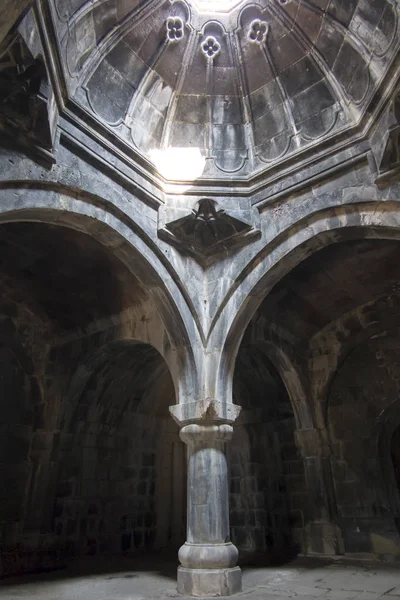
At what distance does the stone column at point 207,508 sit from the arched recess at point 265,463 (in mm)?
2228

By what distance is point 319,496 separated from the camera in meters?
6.91

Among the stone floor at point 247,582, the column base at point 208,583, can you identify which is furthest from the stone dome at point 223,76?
the stone floor at point 247,582

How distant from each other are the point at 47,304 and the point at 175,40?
413cm

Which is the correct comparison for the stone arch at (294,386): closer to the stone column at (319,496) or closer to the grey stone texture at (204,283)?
the grey stone texture at (204,283)

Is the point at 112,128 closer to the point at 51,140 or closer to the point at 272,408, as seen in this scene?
the point at 51,140

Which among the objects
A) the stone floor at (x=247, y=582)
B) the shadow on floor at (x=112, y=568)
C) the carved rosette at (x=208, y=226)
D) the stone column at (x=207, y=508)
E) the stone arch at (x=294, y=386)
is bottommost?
the stone floor at (x=247, y=582)

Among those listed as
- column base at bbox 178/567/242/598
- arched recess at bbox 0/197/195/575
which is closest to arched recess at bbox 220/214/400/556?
arched recess at bbox 0/197/195/575

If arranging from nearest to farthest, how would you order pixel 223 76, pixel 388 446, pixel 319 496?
pixel 223 76 < pixel 319 496 < pixel 388 446

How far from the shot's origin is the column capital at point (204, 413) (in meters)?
5.16

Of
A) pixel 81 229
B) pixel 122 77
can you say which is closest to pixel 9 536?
pixel 81 229

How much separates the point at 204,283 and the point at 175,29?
328cm

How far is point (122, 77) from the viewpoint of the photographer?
5.61 meters

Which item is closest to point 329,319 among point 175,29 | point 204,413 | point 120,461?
point 204,413

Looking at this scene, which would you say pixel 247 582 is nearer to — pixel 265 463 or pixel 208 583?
pixel 208 583
